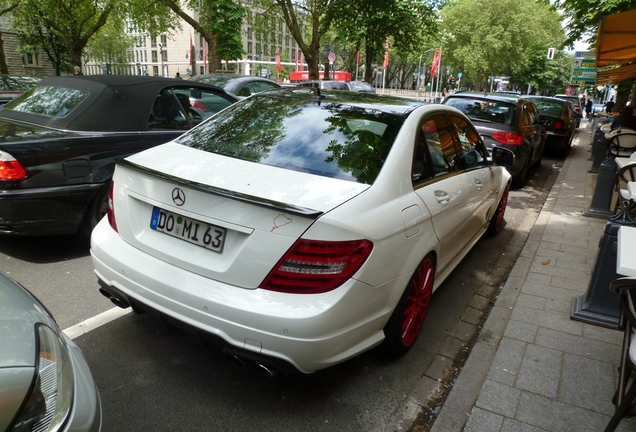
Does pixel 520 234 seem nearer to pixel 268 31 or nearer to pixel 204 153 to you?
pixel 204 153

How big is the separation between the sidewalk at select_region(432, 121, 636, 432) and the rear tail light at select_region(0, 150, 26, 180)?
12.0 feet

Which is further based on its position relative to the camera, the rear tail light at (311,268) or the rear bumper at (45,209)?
the rear bumper at (45,209)

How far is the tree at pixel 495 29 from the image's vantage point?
4141 centimetres

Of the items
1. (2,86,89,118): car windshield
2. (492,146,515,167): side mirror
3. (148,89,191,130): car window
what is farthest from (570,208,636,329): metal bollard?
(2,86,89,118): car windshield

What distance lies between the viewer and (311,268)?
85.3 inches

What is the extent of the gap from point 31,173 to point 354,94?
2.73 m

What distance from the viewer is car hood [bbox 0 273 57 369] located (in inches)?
58.5

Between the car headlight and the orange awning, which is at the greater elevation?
the orange awning

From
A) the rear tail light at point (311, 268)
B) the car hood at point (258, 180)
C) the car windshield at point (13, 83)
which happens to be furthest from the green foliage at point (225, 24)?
the rear tail light at point (311, 268)

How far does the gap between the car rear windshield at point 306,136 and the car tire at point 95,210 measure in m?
1.50

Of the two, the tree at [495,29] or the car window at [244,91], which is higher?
the tree at [495,29]

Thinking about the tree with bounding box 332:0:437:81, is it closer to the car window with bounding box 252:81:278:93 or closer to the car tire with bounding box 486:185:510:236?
the car window with bounding box 252:81:278:93

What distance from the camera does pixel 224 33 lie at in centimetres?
1647

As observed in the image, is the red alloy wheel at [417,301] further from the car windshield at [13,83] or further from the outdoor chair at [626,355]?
the car windshield at [13,83]
